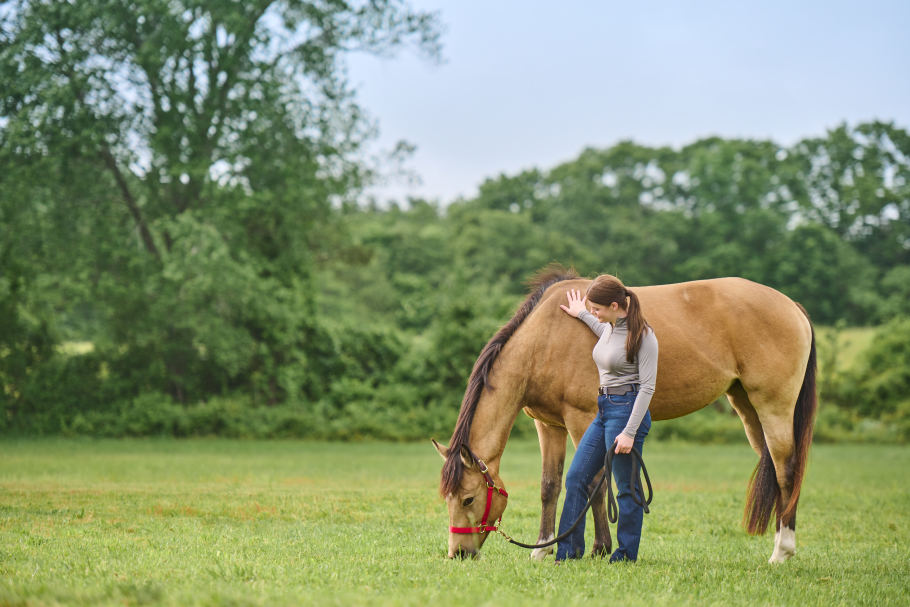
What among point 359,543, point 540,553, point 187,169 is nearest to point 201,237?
point 187,169

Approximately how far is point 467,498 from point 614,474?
1140mm

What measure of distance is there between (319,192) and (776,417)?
18.3 metres

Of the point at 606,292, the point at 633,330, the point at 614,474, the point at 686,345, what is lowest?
the point at 614,474

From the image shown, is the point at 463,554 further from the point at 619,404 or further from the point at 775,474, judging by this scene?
the point at 775,474

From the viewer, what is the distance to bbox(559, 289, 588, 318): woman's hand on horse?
680 centimetres

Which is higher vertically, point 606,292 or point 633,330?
point 606,292

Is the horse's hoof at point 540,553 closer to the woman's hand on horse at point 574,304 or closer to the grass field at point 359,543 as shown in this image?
the grass field at point 359,543

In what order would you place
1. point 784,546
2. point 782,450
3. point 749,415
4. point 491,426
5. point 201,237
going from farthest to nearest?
point 201,237, point 749,415, point 782,450, point 784,546, point 491,426

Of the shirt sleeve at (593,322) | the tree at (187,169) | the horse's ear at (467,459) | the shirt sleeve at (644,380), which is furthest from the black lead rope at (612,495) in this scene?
the tree at (187,169)

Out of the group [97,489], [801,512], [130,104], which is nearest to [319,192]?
[130,104]

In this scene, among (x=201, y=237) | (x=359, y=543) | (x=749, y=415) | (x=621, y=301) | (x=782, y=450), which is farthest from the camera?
(x=201, y=237)

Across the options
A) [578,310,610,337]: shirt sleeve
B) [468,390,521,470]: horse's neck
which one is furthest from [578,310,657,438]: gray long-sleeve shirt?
[468,390,521,470]: horse's neck

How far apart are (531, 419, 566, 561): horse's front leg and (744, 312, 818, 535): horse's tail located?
181 cm

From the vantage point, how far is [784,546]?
22.2ft
